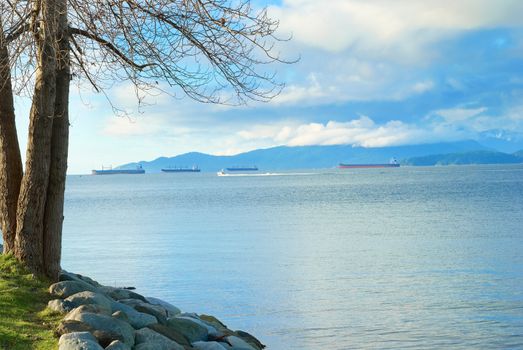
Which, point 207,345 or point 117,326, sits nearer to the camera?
point 117,326

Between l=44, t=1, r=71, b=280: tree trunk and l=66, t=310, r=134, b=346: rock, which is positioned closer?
l=66, t=310, r=134, b=346: rock

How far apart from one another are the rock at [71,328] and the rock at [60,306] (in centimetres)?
100

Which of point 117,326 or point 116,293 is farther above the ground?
point 117,326

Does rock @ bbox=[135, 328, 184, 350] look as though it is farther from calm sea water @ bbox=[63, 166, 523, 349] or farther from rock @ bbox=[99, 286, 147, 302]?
calm sea water @ bbox=[63, 166, 523, 349]

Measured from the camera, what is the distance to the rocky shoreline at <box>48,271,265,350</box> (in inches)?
348

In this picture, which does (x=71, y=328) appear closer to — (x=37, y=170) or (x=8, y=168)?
(x=37, y=170)

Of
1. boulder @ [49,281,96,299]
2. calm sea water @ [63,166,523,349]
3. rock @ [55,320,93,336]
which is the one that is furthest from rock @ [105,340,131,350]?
calm sea water @ [63,166,523,349]

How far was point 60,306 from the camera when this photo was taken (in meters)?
10.1

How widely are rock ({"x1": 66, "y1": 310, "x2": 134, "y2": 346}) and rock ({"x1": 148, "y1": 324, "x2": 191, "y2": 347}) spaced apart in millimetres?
787

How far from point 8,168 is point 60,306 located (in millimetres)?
2853

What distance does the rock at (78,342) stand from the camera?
324 inches

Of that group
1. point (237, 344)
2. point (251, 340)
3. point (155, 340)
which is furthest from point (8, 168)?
point (251, 340)

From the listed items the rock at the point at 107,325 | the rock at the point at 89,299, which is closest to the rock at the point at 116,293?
the rock at the point at 89,299

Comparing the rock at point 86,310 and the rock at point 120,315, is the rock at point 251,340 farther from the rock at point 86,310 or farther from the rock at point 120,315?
the rock at point 86,310
